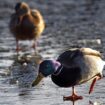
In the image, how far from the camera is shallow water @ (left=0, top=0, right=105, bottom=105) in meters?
8.20

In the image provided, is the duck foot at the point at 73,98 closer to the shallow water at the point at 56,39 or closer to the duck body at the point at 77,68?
the shallow water at the point at 56,39

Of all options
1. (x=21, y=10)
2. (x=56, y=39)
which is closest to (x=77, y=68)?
(x=56, y=39)

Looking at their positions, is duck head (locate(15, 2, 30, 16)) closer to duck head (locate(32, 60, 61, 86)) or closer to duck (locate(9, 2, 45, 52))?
duck (locate(9, 2, 45, 52))

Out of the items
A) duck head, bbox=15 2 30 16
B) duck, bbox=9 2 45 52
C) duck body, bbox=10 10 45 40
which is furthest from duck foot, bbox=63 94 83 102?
duck head, bbox=15 2 30 16

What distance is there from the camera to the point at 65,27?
15367 millimetres

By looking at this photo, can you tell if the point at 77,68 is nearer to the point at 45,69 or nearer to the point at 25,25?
the point at 45,69

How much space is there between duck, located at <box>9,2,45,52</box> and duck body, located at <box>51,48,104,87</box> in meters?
5.01

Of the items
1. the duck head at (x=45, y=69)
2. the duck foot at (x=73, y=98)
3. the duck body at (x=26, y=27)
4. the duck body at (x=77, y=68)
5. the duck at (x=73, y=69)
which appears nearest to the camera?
the duck head at (x=45, y=69)

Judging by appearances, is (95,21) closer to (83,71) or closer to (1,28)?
(1,28)

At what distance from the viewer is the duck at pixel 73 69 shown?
7.59 metres

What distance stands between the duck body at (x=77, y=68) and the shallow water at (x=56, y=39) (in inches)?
11.0

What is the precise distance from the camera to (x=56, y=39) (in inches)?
538

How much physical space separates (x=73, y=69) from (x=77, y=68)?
0.09 m

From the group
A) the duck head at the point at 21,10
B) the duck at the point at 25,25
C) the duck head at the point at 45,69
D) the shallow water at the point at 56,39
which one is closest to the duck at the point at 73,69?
the duck head at the point at 45,69
